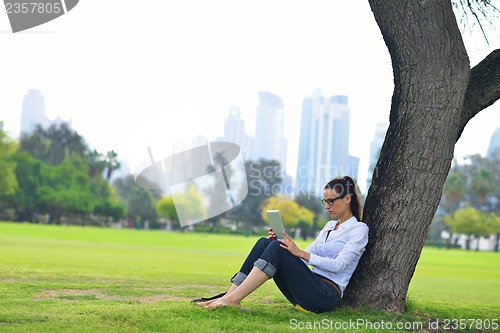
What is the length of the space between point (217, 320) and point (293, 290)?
37.7 inches

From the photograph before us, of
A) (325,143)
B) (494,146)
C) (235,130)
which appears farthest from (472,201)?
(325,143)

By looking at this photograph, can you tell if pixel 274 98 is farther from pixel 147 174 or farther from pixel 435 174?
pixel 435 174

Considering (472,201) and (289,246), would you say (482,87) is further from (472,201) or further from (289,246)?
(472,201)

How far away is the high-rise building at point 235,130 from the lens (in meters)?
107

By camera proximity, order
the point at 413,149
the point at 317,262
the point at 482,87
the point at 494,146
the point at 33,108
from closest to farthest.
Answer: the point at 317,262 < the point at 413,149 < the point at 482,87 < the point at 494,146 < the point at 33,108

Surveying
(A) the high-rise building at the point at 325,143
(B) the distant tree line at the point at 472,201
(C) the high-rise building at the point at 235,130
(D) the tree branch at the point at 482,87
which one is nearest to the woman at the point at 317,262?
(D) the tree branch at the point at 482,87

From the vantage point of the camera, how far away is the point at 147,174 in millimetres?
125750

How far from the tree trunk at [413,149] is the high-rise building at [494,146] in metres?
129

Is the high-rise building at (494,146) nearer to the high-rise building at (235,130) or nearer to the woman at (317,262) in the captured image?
the high-rise building at (235,130)

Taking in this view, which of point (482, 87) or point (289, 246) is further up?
point (482, 87)

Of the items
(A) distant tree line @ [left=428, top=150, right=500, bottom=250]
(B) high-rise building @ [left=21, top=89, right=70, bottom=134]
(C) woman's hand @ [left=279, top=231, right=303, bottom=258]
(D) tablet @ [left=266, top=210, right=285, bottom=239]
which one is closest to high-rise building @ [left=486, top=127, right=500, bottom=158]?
(A) distant tree line @ [left=428, top=150, right=500, bottom=250]

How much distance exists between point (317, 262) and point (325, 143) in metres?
74.6

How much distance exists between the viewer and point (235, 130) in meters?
110

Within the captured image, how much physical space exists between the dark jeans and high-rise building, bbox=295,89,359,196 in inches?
2525
